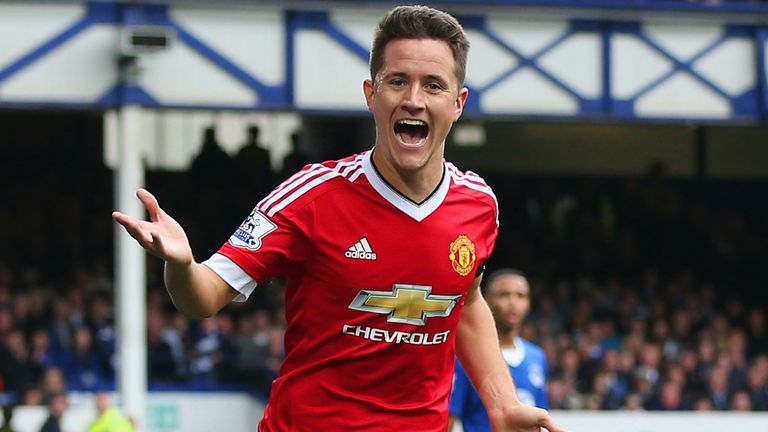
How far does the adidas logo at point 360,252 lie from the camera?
4.28m

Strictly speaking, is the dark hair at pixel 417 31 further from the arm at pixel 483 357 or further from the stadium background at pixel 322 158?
the stadium background at pixel 322 158

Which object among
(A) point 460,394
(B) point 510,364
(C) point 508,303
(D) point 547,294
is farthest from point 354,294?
(D) point 547,294

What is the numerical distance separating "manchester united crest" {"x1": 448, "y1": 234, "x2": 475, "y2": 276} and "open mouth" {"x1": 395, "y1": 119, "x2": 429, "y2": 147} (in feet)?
1.12

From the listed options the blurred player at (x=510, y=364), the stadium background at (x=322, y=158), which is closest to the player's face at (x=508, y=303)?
the blurred player at (x=510, y=364)

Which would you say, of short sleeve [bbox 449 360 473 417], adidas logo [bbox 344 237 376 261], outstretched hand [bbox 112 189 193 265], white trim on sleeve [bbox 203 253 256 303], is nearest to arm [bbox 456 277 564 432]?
adidas logo [bbox 344 237 376 261]

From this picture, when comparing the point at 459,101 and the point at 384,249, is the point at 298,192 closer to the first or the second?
the point at 384,249

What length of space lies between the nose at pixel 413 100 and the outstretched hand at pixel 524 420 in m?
0.95

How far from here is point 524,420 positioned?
4.47 meters

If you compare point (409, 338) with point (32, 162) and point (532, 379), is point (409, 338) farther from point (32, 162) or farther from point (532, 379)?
point (32, 162)

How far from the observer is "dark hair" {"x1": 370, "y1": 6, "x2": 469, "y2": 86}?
4254 millimetres

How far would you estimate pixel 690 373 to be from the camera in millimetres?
17016

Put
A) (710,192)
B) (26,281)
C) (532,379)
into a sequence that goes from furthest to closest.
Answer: (710,192), (26,281), (532,379)

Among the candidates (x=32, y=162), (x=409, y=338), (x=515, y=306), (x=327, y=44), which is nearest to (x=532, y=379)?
(x=515, y=306)

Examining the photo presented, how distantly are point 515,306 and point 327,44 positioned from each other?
280 inches
